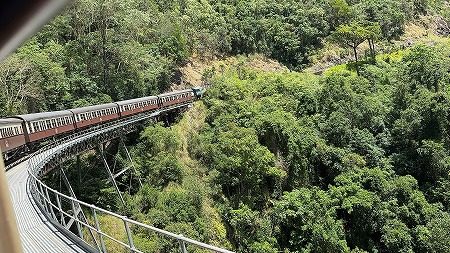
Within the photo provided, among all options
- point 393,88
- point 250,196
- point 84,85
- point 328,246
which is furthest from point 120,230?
point 393,88

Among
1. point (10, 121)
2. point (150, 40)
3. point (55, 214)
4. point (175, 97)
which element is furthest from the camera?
point (150, 40)

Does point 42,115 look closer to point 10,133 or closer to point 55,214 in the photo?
point 10,133

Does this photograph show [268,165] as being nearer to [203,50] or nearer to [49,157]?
[49,157]

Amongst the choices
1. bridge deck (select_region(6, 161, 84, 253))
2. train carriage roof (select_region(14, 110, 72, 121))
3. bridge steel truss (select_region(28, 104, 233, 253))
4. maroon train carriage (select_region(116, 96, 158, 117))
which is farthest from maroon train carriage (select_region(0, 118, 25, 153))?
maroon train carriage (select_region(116, 96, 158, 117))

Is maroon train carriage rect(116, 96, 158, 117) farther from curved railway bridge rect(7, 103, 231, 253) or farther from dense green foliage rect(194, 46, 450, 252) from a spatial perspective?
dense green foliage rect(194, 46, 450, 252)

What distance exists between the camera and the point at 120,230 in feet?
63.4

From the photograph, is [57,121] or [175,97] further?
[175,97]

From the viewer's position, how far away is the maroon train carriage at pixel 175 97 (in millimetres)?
31266

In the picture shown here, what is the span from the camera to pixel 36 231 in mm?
8305

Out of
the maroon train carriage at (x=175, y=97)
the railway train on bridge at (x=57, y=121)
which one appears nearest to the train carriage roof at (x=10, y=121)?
the railway train on bridge at (x=57, y=121)

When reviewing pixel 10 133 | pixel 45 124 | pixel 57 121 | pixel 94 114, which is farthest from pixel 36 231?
pixel 94 114

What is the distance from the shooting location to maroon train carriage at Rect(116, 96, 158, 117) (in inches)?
1019

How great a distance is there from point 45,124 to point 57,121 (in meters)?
0.95

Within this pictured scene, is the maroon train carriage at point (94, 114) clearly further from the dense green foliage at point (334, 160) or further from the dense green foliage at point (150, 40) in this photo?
the dense green foliage at point (334, 160)
